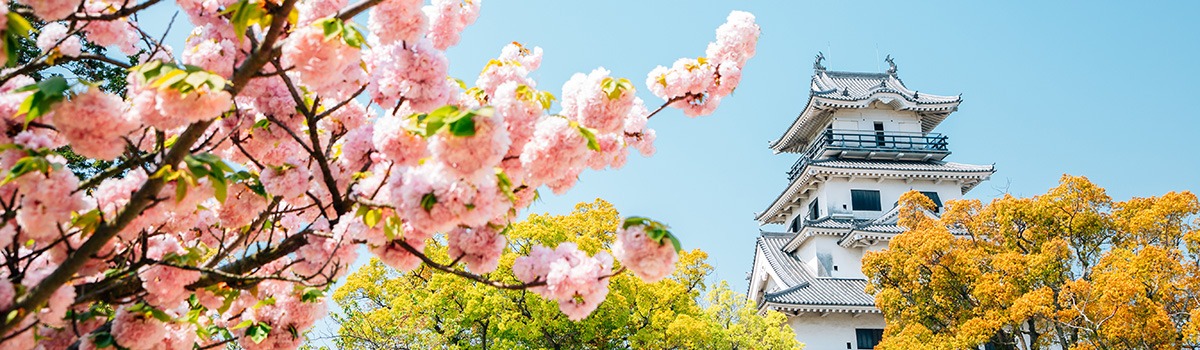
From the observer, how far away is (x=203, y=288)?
11.6ft

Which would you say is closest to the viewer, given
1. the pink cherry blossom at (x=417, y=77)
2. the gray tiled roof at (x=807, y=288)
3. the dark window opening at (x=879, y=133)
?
the pink cherry blossom at (x=417, y=77)

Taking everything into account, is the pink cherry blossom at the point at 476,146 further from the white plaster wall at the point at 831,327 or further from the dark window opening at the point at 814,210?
the dark window opening at the point at 814,210

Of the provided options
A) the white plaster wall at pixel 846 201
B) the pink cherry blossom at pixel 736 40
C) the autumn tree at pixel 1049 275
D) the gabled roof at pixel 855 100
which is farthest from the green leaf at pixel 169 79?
the gabled roof at pixel 855 100

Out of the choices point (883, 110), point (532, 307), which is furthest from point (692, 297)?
point (883, 110)

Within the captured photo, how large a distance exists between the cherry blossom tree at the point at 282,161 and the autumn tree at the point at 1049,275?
12288mm

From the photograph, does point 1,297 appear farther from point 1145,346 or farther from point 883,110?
point 883,110

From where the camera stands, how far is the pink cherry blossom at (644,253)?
307 cm

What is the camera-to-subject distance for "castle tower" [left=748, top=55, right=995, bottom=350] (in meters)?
25.4

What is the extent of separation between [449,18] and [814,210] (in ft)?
88.9

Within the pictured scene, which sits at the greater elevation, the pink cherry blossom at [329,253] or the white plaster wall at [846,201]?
the white plaster wall at [846,201]

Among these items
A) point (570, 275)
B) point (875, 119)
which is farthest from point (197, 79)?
point (875, 119)

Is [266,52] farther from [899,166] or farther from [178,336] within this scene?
[899,166]

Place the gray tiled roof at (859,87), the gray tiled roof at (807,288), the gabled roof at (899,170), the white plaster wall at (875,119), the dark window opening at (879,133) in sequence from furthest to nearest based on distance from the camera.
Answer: the white plaster wall at (875,119) < the gray tiled roof at (859,87) < the dark window opening at (879,133) < the gabled roof at (899,170) < the gray tiled roof at (807,288)

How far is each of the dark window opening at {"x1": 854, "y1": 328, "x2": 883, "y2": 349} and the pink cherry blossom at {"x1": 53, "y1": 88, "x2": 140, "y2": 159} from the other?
2481cm
